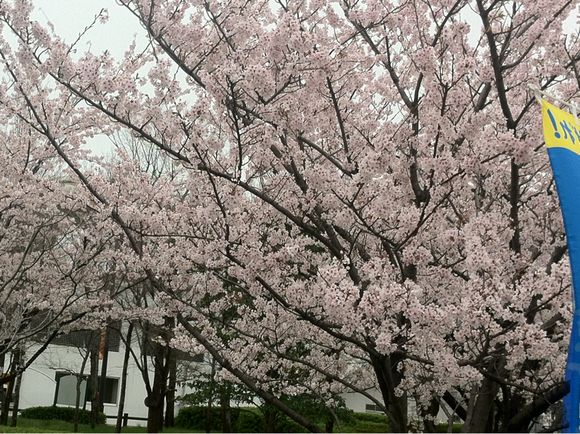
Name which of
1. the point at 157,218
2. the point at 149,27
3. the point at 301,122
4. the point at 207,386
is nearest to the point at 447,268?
the point at 301,122

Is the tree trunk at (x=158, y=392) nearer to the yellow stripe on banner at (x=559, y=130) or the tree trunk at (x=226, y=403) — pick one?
the tree trunk at (x=226, y=403)

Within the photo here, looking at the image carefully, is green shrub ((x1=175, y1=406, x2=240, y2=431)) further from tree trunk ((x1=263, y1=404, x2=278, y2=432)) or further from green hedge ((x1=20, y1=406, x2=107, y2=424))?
tree trunk ((x1=263, y1=404, x2=278, y2=432))

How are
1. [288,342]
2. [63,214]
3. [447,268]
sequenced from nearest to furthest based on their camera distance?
[447,268], [288,342], [63,214]

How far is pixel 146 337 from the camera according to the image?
15805 mm

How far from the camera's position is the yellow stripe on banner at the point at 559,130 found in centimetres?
348

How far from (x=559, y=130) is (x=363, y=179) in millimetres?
1924

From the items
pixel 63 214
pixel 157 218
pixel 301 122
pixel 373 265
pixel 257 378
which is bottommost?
pixel 257 378

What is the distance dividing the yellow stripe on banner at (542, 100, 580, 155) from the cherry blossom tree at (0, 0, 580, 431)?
1.16 m

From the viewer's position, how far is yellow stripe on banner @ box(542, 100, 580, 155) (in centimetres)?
348

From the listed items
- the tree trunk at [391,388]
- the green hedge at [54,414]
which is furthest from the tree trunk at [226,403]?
the green hedge at [54,414]

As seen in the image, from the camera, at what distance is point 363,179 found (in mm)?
5289

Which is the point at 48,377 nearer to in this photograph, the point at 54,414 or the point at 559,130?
the point at 54,414

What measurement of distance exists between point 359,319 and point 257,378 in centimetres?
262

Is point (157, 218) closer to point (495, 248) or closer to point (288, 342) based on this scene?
point (288, 342)
